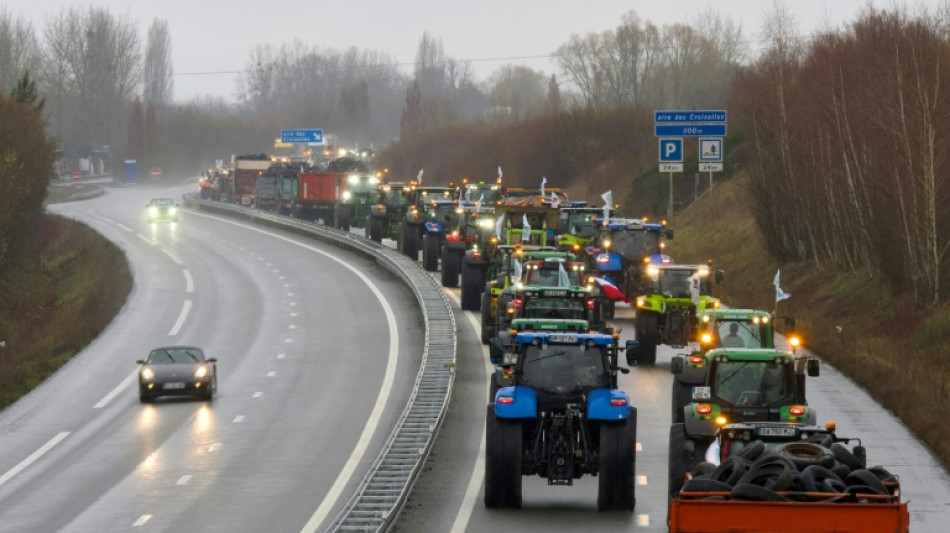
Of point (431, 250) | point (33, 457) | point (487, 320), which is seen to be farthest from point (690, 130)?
point (33, 457)

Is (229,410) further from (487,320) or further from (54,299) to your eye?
(54,299)

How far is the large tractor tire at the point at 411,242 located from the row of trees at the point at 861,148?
12.4 meters

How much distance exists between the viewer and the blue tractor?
2227 centimetres

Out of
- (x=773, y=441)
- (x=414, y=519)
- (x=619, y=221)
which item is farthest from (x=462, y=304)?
(x=773, y=441)

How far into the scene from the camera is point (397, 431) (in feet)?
94.8

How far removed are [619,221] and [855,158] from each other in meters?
7.58

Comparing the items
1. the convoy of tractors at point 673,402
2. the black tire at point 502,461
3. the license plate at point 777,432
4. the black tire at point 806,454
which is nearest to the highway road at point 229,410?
the black tire at point 502,461

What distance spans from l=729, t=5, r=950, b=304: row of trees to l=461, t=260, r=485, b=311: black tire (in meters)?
11.0

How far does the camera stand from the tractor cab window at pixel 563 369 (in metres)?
22.8

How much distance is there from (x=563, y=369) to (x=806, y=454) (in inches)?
263

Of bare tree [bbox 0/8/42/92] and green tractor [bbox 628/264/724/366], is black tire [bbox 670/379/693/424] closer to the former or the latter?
green tractor [bbox 628/264/724/366]

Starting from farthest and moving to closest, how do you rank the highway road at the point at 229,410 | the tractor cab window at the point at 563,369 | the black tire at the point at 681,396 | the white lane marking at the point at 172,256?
the white lane marking at the point at 172,256, the black tire at the point at 681,396, the highway road at the point at 229,410, the tractor cab window at the point at 563,369

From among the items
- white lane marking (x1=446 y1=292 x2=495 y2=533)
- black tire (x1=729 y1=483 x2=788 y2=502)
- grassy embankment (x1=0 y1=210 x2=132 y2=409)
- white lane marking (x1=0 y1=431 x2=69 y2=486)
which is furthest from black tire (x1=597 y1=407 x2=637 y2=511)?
grassy embankment (x1=0 y1=210 x2=132 y2=409)

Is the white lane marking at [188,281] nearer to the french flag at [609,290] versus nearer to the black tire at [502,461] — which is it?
the french flag at [609,290]
